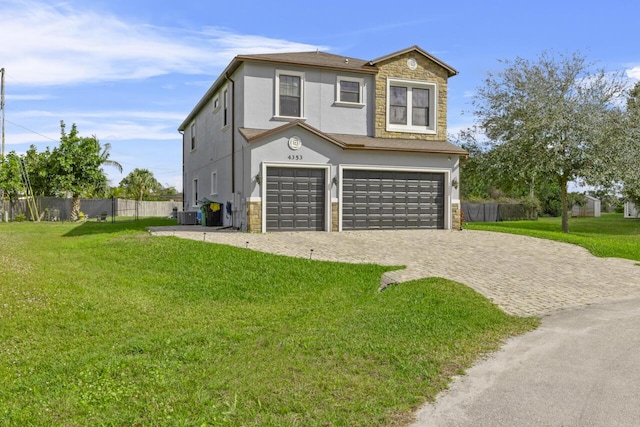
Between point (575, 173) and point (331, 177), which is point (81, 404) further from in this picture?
point (575, 173)

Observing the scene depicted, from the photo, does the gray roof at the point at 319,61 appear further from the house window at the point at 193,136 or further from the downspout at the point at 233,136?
the house window at the point at 193,136

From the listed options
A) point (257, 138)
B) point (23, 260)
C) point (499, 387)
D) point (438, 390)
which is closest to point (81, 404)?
point (438, 390)

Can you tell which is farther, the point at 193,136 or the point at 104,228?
the point at 193,136

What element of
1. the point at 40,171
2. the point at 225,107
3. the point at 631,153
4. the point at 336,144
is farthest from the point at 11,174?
the point at 631,153

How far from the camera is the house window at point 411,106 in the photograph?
1998cm

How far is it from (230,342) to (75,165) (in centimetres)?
3321

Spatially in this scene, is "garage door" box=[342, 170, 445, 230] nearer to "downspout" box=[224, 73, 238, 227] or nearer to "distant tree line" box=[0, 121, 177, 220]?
"downspout" box=[224, 73, 238, 227]

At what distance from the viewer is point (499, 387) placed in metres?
4.94

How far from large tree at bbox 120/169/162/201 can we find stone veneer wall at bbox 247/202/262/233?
48302 mm

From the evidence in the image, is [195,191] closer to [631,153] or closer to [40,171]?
[40,171]

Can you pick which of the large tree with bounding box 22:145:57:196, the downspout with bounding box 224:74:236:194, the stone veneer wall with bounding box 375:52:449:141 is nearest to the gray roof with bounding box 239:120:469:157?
the stone veneer wall with bounding box 375:52:449:141

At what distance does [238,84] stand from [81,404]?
15.6 meters

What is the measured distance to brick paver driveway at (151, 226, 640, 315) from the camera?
963 cm

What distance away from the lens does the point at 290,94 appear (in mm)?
18688
